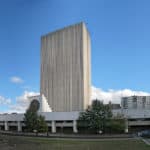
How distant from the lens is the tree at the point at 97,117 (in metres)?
86.8

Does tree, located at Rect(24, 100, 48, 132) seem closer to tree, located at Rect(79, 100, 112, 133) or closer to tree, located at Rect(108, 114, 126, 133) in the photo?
tree, located at Rect(79, 100, 112, 133)

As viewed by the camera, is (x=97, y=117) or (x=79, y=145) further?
(x=97, y=117)

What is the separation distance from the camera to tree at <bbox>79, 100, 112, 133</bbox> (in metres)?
86.8

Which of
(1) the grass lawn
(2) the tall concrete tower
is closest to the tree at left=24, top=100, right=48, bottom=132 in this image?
(1) the grass lawn

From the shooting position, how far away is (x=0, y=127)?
126m

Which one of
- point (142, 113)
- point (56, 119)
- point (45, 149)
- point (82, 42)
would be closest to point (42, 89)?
point (82, 42)

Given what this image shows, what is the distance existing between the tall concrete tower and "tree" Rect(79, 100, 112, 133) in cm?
3874

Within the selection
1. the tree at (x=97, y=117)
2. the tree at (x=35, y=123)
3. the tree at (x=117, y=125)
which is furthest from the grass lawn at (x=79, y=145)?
the tree at (x=97, y=117)

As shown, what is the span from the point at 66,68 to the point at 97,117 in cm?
5569

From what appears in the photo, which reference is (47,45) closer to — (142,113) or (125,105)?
(125,105)

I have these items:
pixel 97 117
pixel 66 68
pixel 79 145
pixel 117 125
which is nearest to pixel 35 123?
pixel 97 117

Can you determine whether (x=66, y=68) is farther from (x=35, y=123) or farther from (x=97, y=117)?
(x=35, y=123)

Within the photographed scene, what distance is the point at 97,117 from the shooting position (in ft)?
288

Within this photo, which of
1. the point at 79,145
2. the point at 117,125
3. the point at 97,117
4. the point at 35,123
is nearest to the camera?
the point at 79,145
